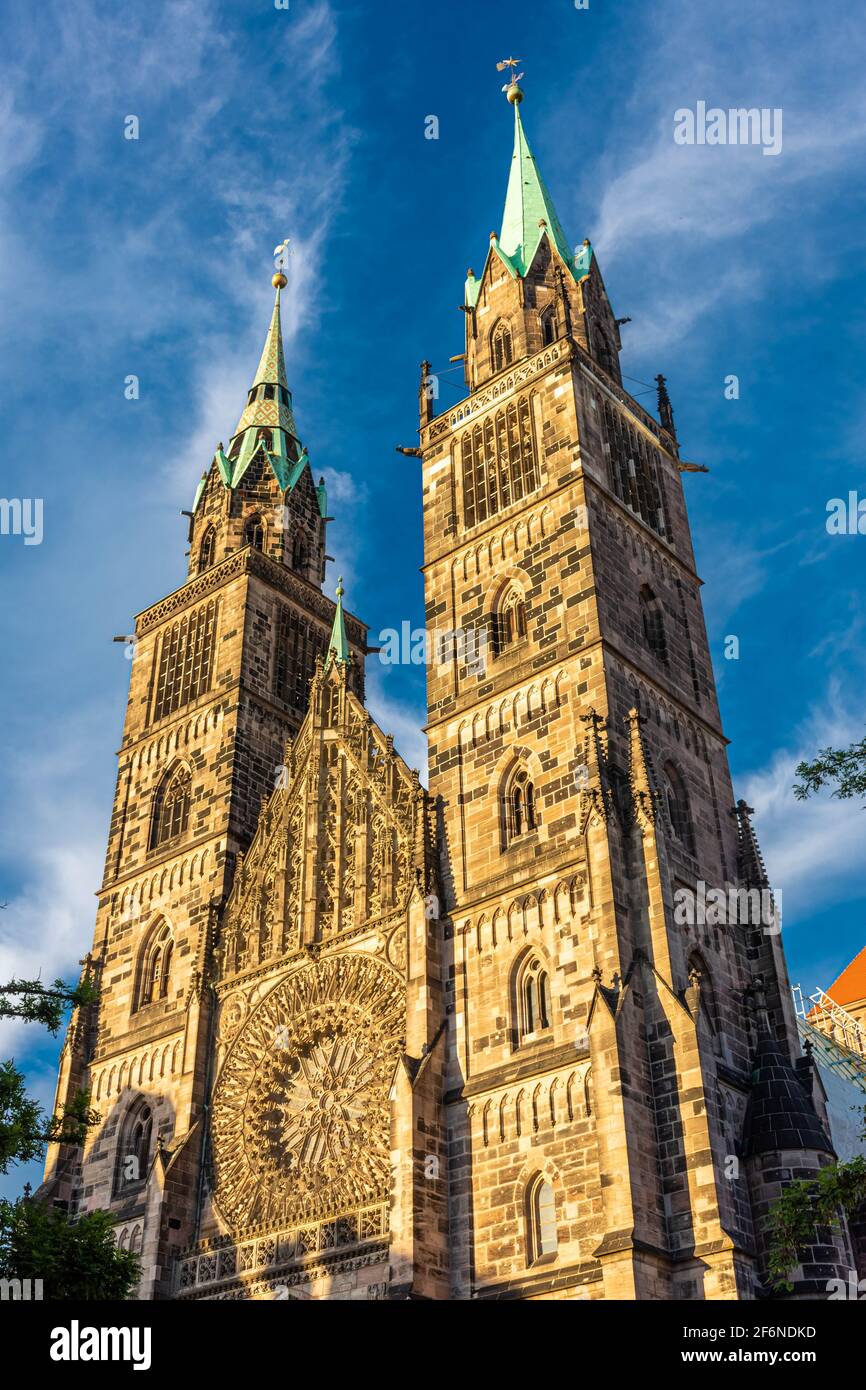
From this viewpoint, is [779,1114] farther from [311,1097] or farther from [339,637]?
[339,637]

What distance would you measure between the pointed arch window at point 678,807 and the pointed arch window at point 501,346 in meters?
13.2

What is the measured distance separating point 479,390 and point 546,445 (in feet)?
12.3

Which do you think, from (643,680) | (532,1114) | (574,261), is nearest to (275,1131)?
(532,1114)

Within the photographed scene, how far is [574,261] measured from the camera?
129 feet

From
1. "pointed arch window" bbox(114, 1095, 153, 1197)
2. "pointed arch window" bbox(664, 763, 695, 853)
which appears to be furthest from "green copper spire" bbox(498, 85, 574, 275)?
"pointed arch window" bbox(114, 1095, 153, 1197)

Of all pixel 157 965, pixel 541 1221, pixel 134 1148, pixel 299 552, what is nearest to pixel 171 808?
pixel 157 965

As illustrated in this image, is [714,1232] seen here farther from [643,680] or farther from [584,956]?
[643,680]

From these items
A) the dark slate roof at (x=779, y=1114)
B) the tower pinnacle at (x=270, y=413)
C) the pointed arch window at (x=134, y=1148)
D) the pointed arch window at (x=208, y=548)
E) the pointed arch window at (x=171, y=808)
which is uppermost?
the tower pinnacle at (x=270, y=413)

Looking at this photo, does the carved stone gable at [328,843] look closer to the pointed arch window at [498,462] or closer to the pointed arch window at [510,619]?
the pointed arch window at [510,619]

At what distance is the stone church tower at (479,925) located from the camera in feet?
77.5

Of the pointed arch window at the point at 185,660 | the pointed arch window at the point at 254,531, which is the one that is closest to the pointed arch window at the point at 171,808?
the pointed arch window at the point at 185,660

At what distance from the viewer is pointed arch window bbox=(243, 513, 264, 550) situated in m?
42.6

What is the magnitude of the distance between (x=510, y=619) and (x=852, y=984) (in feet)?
99.0

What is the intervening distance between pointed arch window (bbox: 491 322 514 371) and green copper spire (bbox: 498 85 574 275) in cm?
196
